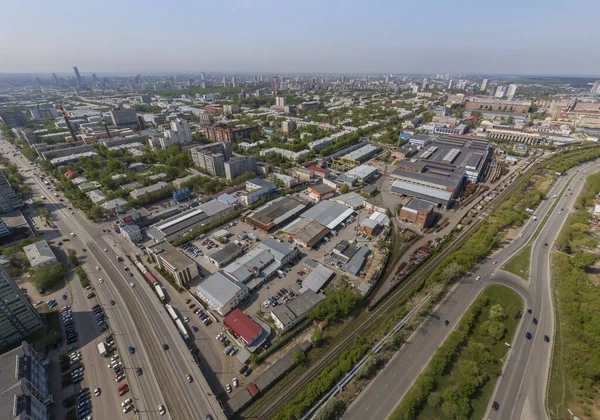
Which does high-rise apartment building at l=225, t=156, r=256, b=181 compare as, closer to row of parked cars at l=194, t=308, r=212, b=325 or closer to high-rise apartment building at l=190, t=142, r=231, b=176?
high-rise apartment building at l=190, t=142, r=231, b=176

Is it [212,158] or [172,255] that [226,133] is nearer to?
[212,158]

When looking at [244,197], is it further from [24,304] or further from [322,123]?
[322,123]

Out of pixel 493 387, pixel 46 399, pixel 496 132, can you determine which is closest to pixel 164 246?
pixel 46 399

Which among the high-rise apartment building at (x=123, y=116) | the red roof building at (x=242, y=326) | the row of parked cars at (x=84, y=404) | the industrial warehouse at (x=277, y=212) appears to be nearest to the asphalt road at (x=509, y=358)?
the red roof building at (x=242, y=326)

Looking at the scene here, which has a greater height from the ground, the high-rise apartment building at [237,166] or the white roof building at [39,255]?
the high-rise apartment building at [237,166]

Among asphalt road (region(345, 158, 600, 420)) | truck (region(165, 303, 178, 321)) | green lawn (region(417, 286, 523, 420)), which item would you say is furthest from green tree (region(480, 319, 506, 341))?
truck (region(165, 303, 178, 321))

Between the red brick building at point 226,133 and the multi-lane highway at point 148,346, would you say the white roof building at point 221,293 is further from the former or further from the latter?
the red brick building at point 226,133
